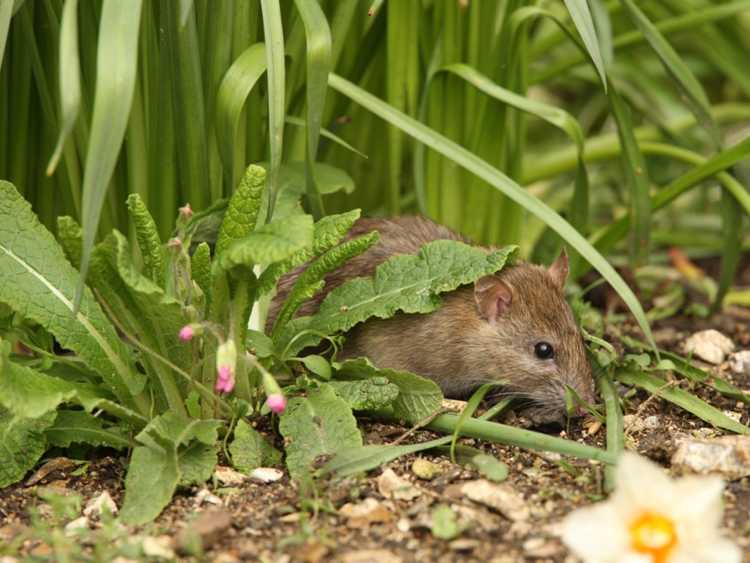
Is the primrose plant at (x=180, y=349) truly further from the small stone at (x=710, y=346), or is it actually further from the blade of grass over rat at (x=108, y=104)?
the small stone at (x=710, y=346)

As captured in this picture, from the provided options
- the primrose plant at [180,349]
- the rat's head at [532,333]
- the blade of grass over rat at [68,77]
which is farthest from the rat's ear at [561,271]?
the blade of grass over rat at [68,77]

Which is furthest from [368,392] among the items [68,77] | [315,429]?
[68,77]

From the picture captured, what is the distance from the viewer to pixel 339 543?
128 inches

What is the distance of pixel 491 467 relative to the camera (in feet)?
11.8

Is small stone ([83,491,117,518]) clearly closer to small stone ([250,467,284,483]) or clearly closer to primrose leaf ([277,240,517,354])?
small stone ([250,467,284,483])

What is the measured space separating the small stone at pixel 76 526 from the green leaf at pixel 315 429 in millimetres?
606

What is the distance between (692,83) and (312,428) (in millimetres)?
2020

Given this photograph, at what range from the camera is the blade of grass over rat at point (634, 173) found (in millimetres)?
4625

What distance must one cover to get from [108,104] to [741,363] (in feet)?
8.99

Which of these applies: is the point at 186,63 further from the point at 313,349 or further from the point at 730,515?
the point at 730,515

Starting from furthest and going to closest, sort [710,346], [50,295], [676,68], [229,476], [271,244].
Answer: [710,346], [676,68], [50,295], [229,476], [271,244]

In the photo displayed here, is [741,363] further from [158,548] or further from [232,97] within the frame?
[158,548]

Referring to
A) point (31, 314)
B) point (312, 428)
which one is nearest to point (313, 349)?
point (312, 428)

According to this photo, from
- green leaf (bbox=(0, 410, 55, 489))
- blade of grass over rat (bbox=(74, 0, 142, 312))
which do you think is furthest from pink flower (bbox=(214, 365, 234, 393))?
green leaf (bbox=(0, 410, 55, 489))
